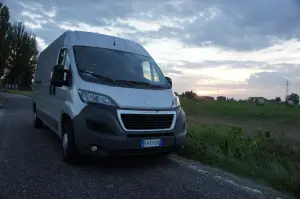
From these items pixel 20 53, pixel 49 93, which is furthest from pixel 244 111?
pixel 20 53

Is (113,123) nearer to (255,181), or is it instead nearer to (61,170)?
(61,170)

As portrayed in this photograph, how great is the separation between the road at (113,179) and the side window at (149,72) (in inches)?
61.0

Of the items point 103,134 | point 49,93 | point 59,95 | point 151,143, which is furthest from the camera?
point 49,93

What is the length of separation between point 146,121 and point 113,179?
1.03 meters

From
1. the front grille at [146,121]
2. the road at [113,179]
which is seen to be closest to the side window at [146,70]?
the front grille at [146,121]

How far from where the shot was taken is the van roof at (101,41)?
614cm

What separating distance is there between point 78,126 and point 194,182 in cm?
197

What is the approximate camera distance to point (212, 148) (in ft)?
20.6

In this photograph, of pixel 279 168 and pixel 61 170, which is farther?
pixel 279 168

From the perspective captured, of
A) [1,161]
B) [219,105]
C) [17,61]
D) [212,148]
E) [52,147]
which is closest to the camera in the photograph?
[1,161]

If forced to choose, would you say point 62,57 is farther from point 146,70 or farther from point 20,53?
point 20,53

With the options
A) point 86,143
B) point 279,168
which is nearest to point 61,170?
point 86,143

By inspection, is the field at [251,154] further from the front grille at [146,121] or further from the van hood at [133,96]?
the van hood at [133,96]

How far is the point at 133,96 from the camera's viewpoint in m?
5.02
